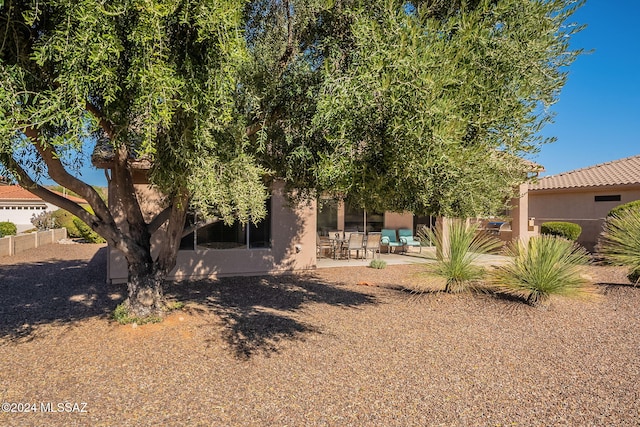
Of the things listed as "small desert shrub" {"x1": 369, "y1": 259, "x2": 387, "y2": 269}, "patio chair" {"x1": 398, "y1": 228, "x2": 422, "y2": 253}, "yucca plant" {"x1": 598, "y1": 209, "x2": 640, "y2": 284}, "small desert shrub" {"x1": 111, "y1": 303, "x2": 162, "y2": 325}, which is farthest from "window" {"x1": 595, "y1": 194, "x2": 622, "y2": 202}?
"small desert shrub" {"x1": 111, "y1": 303, "x2": 162, "y2": 325}

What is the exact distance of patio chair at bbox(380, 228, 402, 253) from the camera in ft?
55.4

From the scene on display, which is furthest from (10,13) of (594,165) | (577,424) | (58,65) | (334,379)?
(594,165)

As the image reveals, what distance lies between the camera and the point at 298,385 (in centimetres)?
465

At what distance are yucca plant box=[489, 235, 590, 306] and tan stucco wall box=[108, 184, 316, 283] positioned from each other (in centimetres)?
524

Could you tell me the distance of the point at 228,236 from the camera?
11.6 metres

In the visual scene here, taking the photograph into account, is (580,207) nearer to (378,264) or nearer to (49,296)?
(378,264)

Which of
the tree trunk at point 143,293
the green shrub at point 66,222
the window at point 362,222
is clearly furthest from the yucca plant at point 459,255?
the green shrub at point 66,222

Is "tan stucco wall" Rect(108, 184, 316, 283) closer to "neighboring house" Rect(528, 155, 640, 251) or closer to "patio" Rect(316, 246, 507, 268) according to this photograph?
"patio" Rect(316, 246, 507, 268)

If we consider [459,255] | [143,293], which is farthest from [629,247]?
[143,293]

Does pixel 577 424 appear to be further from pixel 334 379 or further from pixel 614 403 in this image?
pixel 334 379

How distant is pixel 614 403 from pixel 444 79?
380cm

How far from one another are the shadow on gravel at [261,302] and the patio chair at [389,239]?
227 inches

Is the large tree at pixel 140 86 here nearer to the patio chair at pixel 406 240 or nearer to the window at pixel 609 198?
the patio chair at pixel 406 240

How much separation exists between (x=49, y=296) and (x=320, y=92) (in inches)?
333
